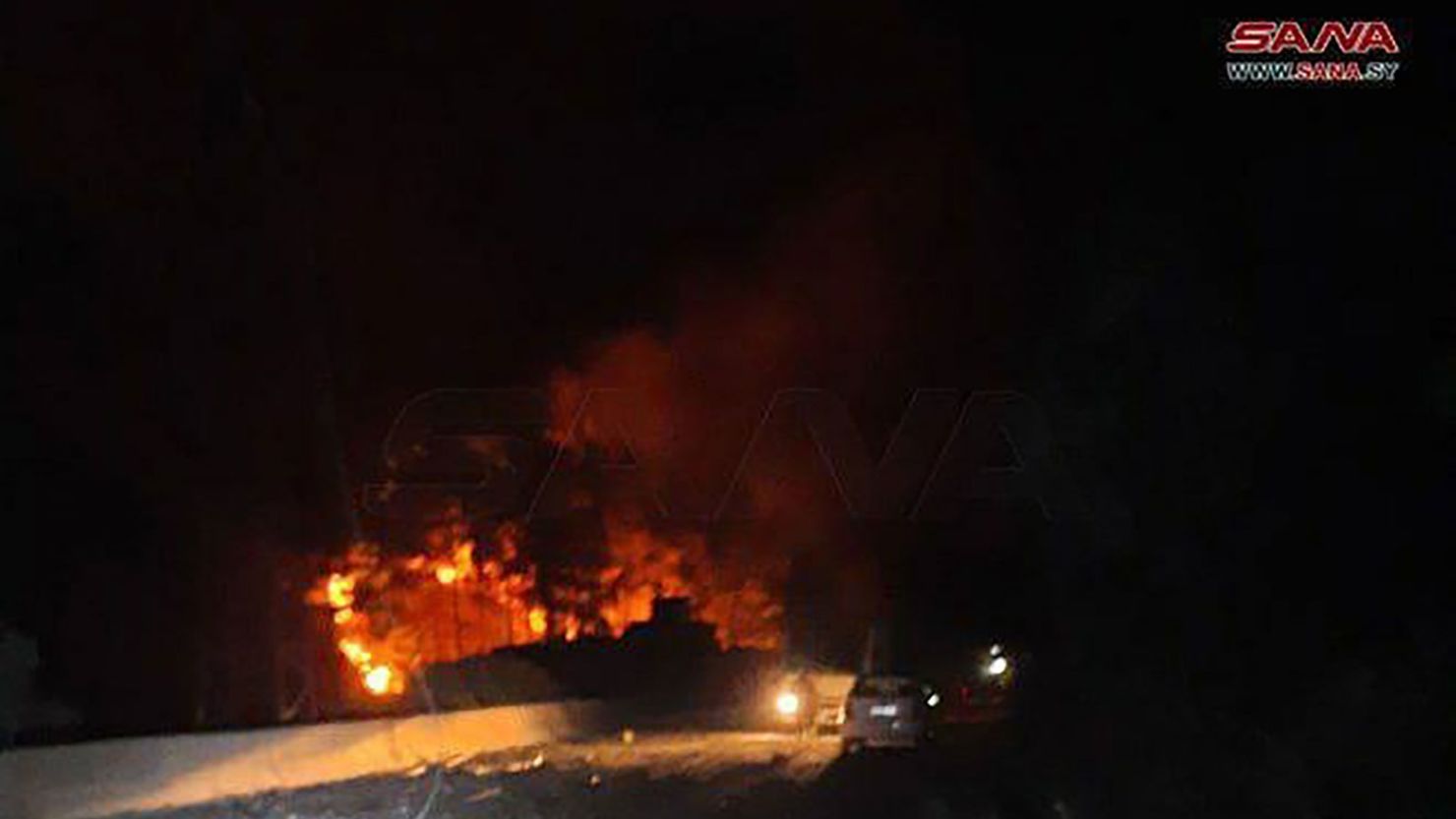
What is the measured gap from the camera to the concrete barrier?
18.8 m

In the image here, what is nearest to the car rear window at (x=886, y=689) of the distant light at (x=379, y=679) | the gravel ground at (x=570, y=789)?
the gravel ground at (x=570, y=789)

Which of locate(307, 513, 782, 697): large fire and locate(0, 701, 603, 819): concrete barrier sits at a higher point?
locate(307, 513, 782, 697): large fire

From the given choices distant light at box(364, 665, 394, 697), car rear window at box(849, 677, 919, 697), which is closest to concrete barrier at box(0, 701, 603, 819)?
car rear window at box(849, 677, 919, 697)

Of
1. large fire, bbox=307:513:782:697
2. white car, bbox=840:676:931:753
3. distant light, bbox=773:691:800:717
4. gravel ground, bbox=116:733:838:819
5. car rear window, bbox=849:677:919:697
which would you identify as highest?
large fire, bbox=307:513:782:697

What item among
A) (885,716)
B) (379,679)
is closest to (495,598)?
(379,679)

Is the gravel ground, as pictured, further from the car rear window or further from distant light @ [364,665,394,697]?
distant light @ [364,665,394,697]

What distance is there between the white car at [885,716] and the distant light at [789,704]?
290 inches

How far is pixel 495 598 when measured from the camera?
51.0 m

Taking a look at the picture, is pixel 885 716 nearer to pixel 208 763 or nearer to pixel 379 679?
pixel 208 763

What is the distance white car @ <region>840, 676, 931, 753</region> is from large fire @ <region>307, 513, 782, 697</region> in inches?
533

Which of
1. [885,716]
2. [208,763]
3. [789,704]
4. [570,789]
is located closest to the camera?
[208,763]

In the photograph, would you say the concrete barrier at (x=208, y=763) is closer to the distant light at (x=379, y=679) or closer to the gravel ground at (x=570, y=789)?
the gravel ground at (x=570, y=789)

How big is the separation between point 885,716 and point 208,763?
12073 millimetres

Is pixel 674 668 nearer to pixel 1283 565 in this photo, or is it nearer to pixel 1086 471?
pixel 1086 471
